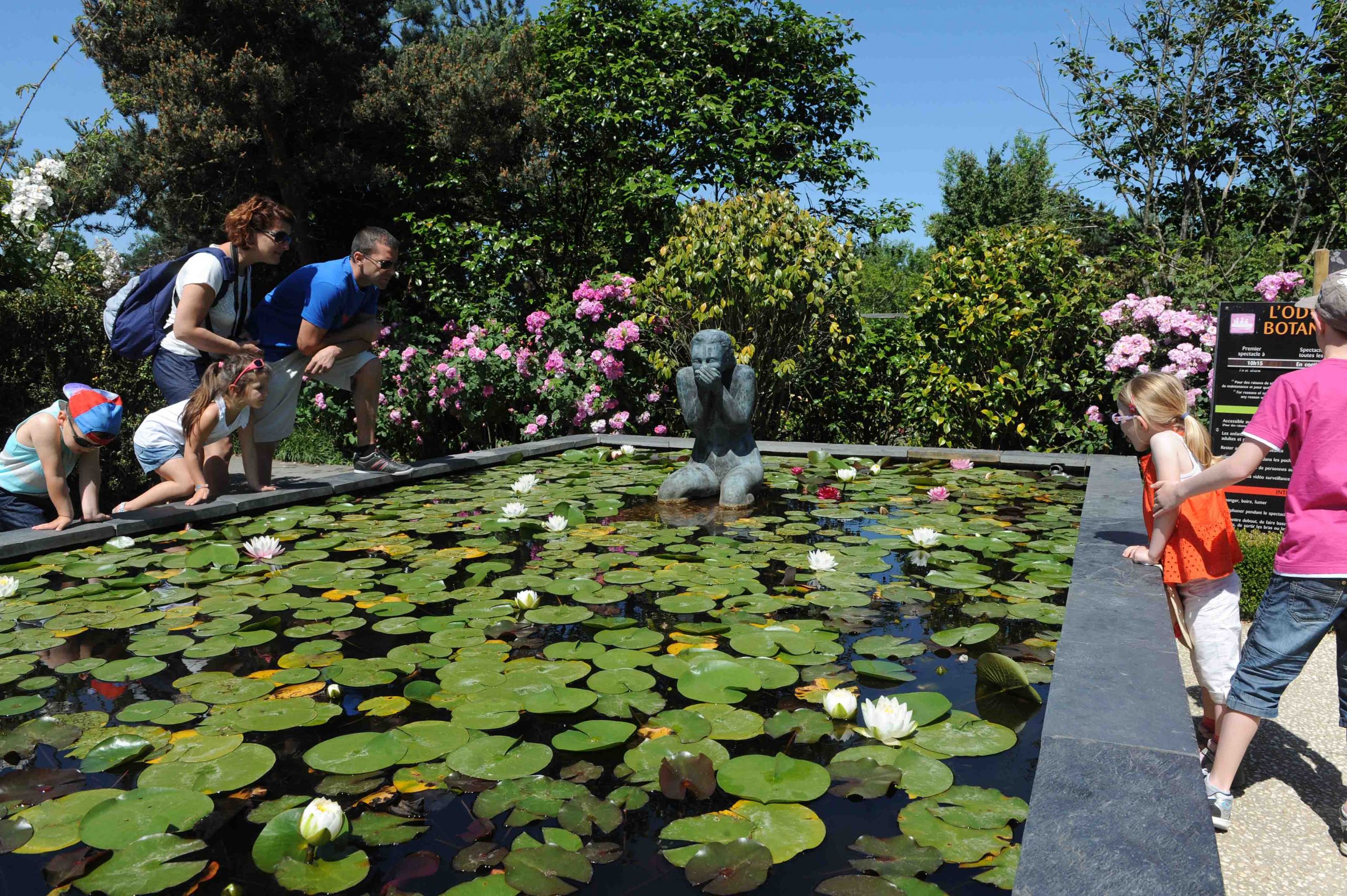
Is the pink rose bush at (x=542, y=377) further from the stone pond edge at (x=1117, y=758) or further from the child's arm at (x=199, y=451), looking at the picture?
the stone pond edge at (x=1117, y=758)

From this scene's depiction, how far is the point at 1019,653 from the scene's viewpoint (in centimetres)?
248

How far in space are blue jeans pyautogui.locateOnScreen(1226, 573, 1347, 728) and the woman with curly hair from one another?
13.8 feet

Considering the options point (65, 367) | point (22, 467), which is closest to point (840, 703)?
point (22, 467)

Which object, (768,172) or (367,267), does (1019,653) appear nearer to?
(367,267)

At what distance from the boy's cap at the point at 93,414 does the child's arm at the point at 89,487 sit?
0.22 m

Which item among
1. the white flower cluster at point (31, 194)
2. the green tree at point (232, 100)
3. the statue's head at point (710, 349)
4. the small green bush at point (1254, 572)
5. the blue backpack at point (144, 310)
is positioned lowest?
the small green bush at point (1254, 572)

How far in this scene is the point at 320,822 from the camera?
1.47 meters

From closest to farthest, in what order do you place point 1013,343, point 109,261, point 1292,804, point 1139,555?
point 1292,804, point 1139,555, point 1013,343, point 109,261

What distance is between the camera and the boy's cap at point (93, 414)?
11.7 ft

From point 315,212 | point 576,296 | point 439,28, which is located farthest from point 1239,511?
point 439,28

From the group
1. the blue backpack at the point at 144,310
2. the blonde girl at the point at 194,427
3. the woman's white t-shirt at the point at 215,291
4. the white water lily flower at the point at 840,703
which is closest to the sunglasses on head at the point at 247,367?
the blonde girl at the point at 194,427

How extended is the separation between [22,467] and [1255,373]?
240 inches

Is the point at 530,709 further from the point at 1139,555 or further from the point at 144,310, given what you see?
the point at 144,310

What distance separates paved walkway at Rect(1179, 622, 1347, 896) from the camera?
1854mm
